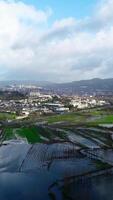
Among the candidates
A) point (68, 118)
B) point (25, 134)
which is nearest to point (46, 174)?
point (25, 134)

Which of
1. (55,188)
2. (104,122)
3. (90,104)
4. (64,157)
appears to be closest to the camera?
(55,188)

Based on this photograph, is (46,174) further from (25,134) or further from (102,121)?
(102,121)

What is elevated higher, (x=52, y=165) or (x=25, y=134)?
(x=52, y=165)

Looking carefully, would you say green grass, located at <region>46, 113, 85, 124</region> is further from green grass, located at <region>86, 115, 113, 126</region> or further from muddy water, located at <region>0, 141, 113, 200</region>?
muddy water, located at <region>0, 141, 113, 200</region>

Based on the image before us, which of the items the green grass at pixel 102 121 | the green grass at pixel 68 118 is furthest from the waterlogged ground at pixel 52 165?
the green grass at pixel 68 118

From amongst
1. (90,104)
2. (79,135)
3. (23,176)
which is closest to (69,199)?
(23,176)

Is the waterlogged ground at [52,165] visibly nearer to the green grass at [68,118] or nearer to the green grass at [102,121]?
the green grass at [102,121]

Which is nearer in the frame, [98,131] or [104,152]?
[104,152]

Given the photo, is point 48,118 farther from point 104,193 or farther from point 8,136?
point 104,193
